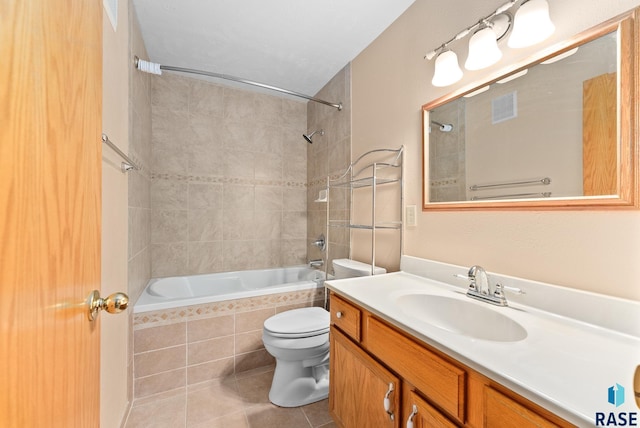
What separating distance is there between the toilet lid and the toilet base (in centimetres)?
23

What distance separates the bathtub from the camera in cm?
170

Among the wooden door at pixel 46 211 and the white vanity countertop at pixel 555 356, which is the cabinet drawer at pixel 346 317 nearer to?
the white vanity countertop at pixel 555 356

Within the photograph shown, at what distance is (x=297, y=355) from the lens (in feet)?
4.90

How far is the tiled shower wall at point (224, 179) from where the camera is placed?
232 centimetres

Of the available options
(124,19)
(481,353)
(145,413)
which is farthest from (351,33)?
(145,413)

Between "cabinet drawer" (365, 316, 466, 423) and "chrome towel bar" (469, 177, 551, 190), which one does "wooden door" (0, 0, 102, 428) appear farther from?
"chrome towel bar" (469, 177, 551, 190)

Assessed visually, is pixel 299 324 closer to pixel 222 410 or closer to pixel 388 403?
pixel 222 410

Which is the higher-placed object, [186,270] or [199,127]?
[199,127]

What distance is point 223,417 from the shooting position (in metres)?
1.42

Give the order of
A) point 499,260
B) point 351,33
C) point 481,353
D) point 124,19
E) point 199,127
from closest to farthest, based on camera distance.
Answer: point 481,353, point 499,260, point 124,19, point 351,33, point 199,127

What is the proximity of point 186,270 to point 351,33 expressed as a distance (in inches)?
95.6

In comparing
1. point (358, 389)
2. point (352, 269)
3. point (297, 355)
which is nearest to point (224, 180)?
point (352, 269)

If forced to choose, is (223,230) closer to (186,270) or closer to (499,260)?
(186,270)

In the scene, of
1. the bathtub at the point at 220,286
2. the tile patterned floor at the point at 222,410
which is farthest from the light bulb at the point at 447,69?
the tile patterned floor at the point at 222,410
